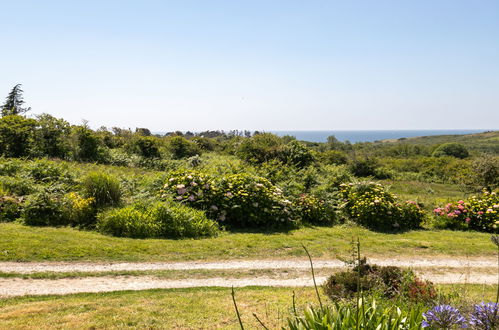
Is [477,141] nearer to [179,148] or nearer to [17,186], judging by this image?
[179,148]

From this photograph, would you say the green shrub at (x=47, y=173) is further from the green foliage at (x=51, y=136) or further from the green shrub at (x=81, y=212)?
the green foliage at (x=51, y=136)

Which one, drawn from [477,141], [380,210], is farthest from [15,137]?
[477,141]

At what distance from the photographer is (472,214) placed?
12.4 m

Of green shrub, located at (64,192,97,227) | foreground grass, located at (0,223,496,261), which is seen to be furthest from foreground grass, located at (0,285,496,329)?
green shrub, located at (64,192,97,227)

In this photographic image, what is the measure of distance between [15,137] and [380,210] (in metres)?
18.3

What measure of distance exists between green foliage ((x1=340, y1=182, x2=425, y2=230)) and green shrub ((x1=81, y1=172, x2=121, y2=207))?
8131 mm

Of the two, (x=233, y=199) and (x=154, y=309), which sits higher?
(x=233, y=199)

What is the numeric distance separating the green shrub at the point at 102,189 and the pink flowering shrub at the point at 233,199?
1.56m

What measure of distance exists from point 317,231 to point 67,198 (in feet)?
25.8

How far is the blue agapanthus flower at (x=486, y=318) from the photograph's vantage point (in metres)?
2.30

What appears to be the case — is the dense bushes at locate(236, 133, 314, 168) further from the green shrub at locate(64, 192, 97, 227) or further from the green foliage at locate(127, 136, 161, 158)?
the green shrub at locate(64, 192, 97, 227)

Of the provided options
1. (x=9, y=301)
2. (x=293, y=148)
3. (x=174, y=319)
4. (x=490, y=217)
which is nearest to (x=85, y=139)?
(x=293, y=148)

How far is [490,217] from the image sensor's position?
12141mm

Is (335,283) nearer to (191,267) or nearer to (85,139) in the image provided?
(191,267)
